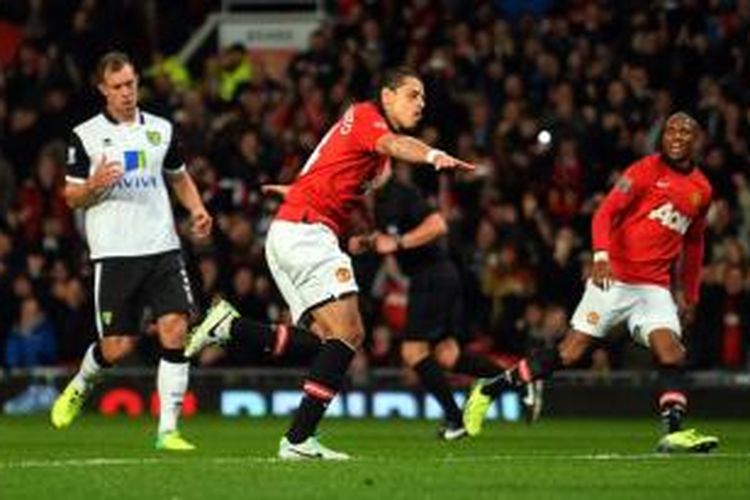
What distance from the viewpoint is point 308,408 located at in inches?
555

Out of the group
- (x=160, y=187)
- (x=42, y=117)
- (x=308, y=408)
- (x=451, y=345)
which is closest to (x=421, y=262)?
(x=451, y=345)

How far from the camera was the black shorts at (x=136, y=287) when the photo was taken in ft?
53.3

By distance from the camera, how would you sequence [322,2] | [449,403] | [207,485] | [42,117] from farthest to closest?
[322,2], [42,117], [449,403], [207,485]

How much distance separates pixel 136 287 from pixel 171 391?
0.80 meters

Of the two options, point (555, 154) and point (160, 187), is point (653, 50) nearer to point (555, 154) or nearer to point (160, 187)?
point (555, 154)

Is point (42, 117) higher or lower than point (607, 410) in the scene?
higher

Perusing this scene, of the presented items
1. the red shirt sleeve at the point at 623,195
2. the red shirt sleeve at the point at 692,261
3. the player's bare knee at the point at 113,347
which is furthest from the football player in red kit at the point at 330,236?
the red shirt sleeve at the point at 692,261

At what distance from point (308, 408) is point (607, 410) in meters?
9.20

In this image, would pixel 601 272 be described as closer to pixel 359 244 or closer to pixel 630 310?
pixel 630 310

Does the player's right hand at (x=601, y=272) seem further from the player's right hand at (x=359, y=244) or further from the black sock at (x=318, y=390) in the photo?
the black sock at (x=318, y=390)

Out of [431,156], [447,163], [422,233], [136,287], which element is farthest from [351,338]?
[422,233]

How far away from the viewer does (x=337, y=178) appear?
14.7 meters

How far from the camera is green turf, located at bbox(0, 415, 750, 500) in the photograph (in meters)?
12.1

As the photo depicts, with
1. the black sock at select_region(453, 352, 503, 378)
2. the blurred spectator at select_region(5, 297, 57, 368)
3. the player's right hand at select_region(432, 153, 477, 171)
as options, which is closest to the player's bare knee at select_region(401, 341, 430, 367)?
the black sock at select_region(453, 352, 503, 378)
